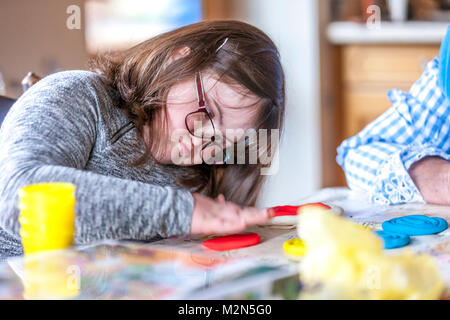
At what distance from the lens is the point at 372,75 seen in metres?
2.88

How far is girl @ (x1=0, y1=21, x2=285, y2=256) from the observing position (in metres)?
0.87

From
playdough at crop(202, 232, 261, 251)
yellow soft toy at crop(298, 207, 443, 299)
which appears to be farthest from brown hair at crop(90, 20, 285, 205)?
yellow soft toy at crop(298, 207, 443, 299)

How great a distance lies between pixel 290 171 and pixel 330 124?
30cm

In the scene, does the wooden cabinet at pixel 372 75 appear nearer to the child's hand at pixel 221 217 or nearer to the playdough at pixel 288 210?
the playdough at pixel 288 210

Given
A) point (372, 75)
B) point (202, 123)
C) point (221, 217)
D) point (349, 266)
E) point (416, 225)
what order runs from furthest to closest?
point (372, 75) < point (202, 123) < point (416, 225) < point (221, 217) < point (349, 266)

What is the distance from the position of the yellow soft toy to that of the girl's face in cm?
50

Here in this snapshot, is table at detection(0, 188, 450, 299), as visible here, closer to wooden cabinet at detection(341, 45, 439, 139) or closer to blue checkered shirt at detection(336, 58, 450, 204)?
blue checkered shirt at detection(336, 58, 450, 204)

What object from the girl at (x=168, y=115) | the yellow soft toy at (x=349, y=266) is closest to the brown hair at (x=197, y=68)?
the girl at (x=168, y=115)

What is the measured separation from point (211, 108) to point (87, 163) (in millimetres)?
228

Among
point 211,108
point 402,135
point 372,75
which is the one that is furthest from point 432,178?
point 372,75

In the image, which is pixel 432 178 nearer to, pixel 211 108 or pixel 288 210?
pixel 288 210

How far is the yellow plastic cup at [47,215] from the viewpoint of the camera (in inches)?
27.3
